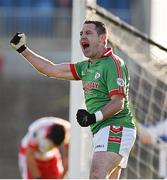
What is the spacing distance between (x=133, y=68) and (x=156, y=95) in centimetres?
105

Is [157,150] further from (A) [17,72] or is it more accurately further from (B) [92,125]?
(A) [17,72]

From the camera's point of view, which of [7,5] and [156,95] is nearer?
[156,95]

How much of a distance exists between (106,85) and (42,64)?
29.0 inches

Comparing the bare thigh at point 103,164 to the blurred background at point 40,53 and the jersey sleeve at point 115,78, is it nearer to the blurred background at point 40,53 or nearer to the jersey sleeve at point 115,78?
the jersey sleeve at point 115,78

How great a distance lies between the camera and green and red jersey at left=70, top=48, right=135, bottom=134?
6.43 m

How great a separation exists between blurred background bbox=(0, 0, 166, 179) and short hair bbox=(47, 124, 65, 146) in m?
9.87

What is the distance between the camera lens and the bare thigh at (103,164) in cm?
636

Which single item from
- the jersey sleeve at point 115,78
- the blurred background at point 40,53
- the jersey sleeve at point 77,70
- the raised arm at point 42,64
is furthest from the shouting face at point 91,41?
the blurred background at point 40,53

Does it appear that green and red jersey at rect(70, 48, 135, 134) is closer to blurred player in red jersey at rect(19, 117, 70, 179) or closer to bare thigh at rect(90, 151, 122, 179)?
bare thigh at rect(90, 151, 122, 179)

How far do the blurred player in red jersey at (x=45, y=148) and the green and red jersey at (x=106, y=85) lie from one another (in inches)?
146

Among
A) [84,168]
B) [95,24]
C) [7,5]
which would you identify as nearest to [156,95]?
[84,168]

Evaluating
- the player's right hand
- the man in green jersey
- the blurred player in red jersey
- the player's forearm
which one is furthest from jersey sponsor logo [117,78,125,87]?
the blurred player in red jersey

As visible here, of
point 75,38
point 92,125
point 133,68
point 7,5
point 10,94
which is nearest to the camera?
point 92,125

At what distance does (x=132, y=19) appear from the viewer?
75.9 ft
